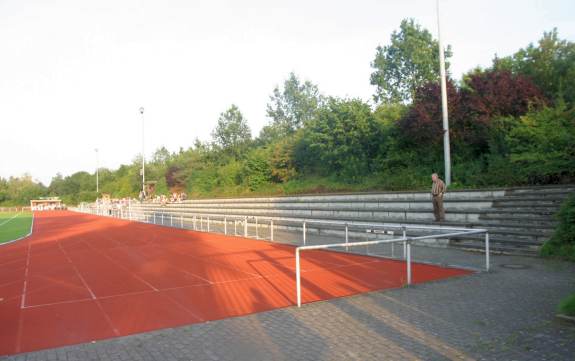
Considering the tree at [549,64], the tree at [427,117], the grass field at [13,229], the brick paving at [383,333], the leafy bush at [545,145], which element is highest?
the tree at [549,64]

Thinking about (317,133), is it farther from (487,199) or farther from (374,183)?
(487,199)

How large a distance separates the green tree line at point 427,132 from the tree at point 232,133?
26.3 ft

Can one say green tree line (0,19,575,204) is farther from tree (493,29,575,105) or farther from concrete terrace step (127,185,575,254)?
concrete terrace step (127,185,575,254)

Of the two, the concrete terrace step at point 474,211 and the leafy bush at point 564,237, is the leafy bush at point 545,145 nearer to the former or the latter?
the concrete terrace step at point 474,211

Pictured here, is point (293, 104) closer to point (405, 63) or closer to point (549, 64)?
point (405, 63)

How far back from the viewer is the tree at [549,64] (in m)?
17.7

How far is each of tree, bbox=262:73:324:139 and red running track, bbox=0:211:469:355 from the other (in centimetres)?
3857

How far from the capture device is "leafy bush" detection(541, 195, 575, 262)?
1030 cm

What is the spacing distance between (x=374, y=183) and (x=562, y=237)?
36.4ft

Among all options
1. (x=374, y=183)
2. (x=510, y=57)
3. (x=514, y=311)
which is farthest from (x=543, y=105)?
(x=514, y=311)

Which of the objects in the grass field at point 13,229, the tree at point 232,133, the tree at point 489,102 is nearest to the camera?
the tree at point 489,102

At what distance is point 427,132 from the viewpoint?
18281 mm

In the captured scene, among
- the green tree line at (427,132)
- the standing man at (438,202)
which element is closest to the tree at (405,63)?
the green tree line at (427,132)

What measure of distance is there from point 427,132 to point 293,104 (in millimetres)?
36694
